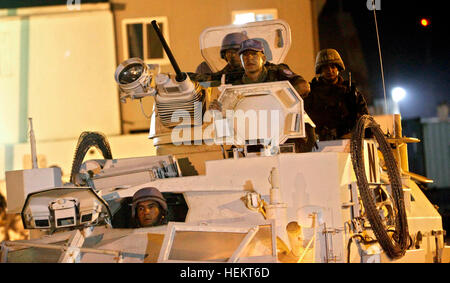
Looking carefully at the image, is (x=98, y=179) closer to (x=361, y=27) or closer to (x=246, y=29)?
(x=246, y=29)

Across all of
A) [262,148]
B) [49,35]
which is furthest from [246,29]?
[49,35]

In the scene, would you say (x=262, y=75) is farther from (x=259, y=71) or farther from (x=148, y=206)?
(x=148, y=206)

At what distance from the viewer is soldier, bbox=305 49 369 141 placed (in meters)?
10.6

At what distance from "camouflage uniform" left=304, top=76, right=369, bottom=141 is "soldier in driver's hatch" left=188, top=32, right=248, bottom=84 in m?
1.11

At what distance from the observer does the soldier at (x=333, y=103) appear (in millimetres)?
10641

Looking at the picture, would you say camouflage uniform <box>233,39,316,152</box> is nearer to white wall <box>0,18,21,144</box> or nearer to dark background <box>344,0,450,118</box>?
white wall <box>0,18,21,144</box>

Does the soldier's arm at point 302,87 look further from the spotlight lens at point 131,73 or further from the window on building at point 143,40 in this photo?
the window on building at point 143,40

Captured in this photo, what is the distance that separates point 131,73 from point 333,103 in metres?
2.89

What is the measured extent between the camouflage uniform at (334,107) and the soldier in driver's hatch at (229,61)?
1113 millimetres

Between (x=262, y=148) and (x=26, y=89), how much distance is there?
496 inches

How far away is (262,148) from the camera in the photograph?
830 cm

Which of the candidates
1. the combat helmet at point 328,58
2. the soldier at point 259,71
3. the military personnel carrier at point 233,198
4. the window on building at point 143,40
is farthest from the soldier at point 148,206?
A: the window on building at point 143,40

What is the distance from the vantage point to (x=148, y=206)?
7.85m
